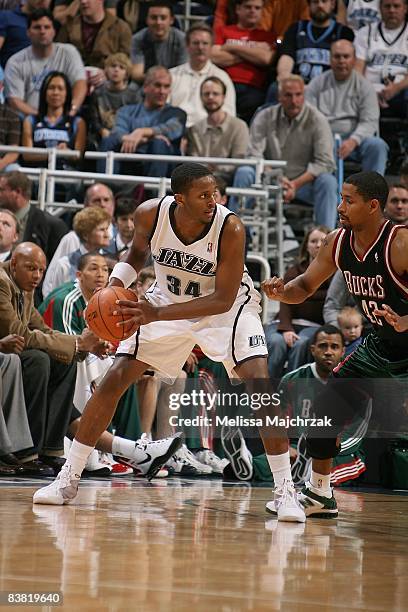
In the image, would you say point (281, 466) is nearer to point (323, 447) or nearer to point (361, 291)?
point (323, 447)

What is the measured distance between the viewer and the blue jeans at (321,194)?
933cm

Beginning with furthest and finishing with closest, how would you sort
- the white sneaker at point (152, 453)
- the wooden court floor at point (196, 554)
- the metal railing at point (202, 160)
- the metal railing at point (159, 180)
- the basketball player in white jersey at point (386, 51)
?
the basketball player in white jersey at point (386, 51)
the metal railing at point (202, 160)
the metal railing at point (159, 180)
the white sneaker at point (152, 453)
the wooden court floor at point (196, 554)

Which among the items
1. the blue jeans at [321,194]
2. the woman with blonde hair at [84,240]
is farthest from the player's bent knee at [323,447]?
the blue jeans at [321,194]

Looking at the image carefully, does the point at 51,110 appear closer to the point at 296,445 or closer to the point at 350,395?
the point at 296,445

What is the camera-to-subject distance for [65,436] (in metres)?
6.91

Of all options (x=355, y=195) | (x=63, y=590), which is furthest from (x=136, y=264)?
(x=63, y=590)

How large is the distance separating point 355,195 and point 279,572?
7.08 ft

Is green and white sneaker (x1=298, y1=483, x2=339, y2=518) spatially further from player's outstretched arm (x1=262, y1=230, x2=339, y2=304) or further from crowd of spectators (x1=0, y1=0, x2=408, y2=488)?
crowd of spectators (x1=0, y1=0, x2=408, y2=488)

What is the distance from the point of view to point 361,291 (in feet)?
17.0

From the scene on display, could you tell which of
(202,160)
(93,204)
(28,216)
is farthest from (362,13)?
(28,216)

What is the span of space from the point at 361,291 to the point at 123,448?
7.25ft

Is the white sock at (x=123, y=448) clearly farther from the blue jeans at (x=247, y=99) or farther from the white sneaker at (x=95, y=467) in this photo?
the blue jeans at (x=247, y=99)

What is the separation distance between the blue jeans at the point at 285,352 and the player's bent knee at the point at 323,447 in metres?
2.46

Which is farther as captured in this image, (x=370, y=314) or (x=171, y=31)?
(x=171, y=31)
